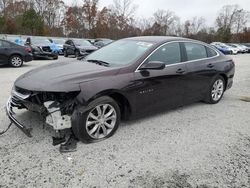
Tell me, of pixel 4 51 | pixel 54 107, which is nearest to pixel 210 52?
pixel 54 107

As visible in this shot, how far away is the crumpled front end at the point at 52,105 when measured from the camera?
10.1ft

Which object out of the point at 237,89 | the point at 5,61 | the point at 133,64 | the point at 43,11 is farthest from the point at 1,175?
the point at 43,11

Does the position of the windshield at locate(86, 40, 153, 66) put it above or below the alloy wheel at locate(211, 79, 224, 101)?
above

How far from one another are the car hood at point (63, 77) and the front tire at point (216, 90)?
264cm

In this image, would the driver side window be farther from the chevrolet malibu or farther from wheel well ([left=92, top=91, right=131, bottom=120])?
wheel well ([left=92, top=91, right=131, bottom=120])

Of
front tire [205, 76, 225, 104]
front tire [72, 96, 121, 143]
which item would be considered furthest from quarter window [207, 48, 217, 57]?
front tire [72, 96, 121, 143]

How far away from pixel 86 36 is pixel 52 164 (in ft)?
142

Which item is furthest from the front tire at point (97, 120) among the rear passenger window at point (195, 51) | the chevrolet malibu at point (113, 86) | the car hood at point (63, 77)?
the rear passenger window at point (195, 51)

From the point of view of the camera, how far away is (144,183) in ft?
8.32

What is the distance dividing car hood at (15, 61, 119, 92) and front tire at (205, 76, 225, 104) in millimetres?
2641

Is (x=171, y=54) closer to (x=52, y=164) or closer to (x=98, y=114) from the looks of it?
(x=98, y=114)

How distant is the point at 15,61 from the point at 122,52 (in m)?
8.49

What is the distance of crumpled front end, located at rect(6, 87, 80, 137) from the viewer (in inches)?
121

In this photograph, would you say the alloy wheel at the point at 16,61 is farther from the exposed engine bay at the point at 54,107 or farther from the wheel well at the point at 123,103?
the wheel well at the point at 123,103
